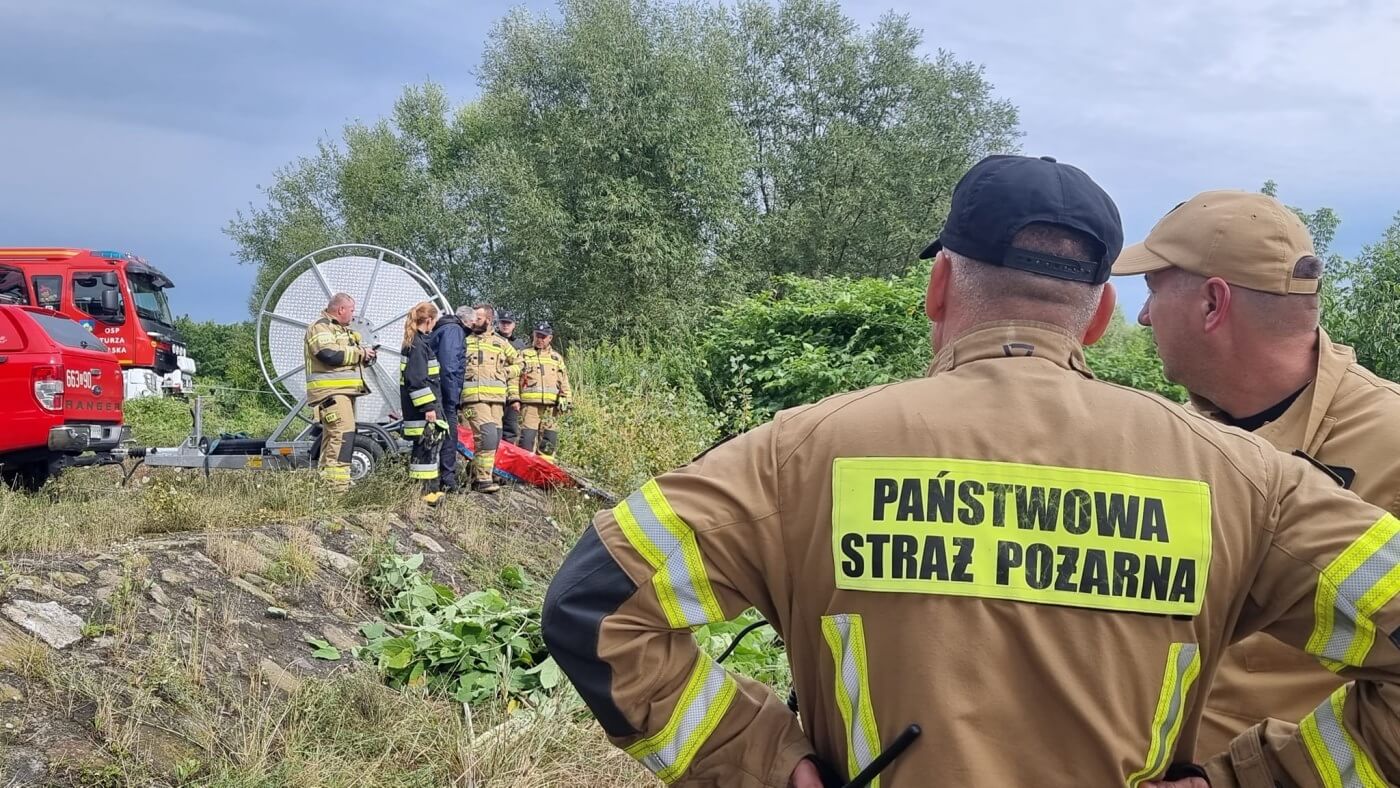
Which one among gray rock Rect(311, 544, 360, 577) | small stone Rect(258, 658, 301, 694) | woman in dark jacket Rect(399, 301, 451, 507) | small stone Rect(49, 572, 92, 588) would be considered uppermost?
woman in dark jacket Rect(399, 301, 451, 507)

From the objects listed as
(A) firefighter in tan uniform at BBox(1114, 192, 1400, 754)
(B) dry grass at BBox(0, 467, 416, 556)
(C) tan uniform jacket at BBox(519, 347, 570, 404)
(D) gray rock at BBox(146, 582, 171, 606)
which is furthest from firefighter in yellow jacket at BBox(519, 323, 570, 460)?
(A) firefighter in tan uniform at BBox(1114, 192, 1400, 754)

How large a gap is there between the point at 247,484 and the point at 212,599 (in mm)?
3972

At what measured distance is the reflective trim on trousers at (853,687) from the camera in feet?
4.78

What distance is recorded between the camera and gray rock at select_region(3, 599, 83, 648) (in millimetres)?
4230

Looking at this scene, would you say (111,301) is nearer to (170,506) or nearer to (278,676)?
(170,506)

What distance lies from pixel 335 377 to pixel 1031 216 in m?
8.47

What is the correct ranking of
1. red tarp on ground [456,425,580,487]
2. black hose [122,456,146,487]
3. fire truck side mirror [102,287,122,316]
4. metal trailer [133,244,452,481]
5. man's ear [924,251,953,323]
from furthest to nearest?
fire truck side mirror [102,287,122,316] → metal trailer [133,244,452,481] → black hose [122,456,146,487] → red tarp on ground [456,425,580,487] → man's ear [924,251,953,323]

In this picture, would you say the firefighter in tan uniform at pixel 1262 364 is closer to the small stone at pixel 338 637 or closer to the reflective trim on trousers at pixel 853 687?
the reflective trim on trousers at pixel 853 687

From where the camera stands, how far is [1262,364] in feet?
7.22

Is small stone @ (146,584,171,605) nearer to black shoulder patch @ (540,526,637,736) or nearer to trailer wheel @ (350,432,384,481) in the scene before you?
black shoulder patch @ (540,526,637,736)

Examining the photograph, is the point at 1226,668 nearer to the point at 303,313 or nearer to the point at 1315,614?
the point at 1315,614

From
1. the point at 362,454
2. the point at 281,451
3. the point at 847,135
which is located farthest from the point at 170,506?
the point at 847,135

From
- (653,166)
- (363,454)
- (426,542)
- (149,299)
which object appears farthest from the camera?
(653,166)

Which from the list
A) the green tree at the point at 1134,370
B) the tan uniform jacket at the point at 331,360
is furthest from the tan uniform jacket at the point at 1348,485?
the green tree at the point at 1134,370
